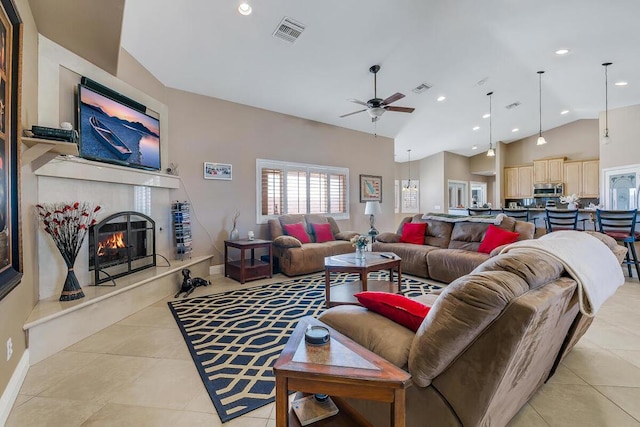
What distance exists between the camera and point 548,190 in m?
8.71

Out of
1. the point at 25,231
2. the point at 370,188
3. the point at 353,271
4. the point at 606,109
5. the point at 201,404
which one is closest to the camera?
the point at 201,404

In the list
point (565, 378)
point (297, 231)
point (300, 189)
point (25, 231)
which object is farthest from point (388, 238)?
point (25, 231)

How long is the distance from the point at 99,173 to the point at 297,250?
2649 millimetres

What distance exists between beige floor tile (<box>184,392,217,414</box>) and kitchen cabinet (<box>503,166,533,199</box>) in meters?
10.5

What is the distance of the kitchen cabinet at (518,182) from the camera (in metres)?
9.23

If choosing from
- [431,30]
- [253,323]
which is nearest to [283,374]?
[253,323]

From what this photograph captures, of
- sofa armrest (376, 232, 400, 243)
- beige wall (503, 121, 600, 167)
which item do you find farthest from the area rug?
beige wall (503, 121, 600, 167)

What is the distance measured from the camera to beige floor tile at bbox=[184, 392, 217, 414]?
5.41 ft

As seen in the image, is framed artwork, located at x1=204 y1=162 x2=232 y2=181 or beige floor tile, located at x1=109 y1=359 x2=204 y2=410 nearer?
beige floor tile, located at x1=109 y1=359 x2=204 y2=410

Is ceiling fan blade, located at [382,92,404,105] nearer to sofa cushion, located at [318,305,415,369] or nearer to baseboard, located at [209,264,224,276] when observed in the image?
sofa cushion, located at [318,305,415,369]

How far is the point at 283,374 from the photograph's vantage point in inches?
41.4

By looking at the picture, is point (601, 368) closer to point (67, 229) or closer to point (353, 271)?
point (353, 271)

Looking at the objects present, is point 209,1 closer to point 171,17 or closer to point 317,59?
point 171,17

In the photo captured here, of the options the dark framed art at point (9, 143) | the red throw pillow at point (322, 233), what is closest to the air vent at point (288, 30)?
the dark framed art at point (9, 143)
